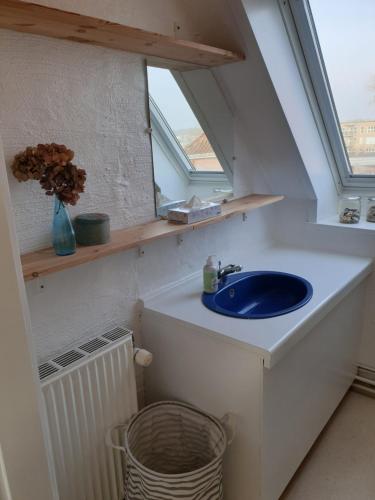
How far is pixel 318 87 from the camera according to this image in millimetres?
1925

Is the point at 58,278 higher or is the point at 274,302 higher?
the point at 58,278

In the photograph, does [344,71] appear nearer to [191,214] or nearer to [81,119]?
[191,214]

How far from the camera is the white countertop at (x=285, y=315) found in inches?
50.6

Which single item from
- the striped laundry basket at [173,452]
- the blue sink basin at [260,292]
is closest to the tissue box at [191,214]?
the blue sink basin at [260,292]

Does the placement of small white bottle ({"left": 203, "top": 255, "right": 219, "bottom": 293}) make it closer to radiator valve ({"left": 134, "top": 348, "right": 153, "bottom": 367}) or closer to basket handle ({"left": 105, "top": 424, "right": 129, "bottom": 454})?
radiator valve ({"left": 134, "top": 348, "right": 153, "bottom": 367})

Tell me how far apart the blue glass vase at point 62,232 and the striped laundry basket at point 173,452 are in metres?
0.69

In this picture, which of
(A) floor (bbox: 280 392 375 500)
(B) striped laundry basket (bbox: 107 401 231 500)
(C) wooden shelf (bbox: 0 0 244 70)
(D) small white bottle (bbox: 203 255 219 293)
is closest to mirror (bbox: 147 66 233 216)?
(C) wooden shelf (bbox: 0 0 244 70)

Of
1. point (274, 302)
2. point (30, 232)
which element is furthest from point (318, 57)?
point (30, 232)

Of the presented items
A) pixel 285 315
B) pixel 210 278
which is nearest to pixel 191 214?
pixel 210 278

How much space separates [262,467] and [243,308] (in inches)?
26.0

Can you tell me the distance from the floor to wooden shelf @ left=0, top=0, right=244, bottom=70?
5.97ft

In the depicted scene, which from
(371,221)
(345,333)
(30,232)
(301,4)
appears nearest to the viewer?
(30,232)

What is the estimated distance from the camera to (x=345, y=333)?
6.24 feet

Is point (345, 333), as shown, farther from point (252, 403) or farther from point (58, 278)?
point (58, 278)
